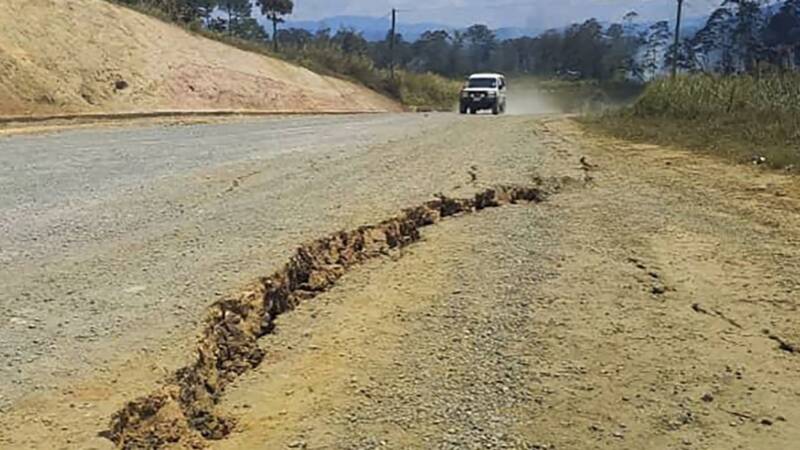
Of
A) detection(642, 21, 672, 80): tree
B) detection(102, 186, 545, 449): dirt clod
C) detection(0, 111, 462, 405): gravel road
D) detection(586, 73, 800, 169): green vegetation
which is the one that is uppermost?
detection(642, 21, 672, 80): tree

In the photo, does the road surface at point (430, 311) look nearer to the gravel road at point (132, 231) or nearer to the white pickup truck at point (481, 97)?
the gravel road at point (132, 231)

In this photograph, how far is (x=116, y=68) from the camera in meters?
28.0

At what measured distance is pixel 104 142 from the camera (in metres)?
15.3

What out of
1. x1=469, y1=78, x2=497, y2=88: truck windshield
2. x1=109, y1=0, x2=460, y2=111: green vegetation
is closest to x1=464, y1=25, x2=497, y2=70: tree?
x1=109, y1=0, x2=460, y2=111: green vegetation

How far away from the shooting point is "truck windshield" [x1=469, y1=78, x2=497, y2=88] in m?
35.6

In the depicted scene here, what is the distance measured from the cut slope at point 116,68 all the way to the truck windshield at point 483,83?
Result: 6.27 metres

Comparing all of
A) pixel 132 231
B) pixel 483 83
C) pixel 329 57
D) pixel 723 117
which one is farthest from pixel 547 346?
pixel 329 57

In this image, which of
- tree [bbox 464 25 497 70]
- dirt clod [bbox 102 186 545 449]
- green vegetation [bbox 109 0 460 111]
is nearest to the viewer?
dirt clod [bbox 102 186 545 449]

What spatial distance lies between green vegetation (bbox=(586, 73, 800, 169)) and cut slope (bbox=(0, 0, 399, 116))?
1350 cm

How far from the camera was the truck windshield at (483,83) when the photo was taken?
1401 inches

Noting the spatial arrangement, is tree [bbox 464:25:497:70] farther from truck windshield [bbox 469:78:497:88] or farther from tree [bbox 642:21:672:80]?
truck windshield [bbox 469:78:497:88]

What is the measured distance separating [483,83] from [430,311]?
1220 inches

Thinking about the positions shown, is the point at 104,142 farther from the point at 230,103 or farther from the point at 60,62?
the point at 230,103

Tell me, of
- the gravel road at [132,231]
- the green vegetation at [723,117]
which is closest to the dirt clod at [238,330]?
the gravel road at [132,231]
